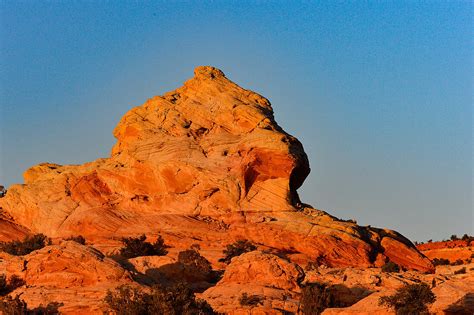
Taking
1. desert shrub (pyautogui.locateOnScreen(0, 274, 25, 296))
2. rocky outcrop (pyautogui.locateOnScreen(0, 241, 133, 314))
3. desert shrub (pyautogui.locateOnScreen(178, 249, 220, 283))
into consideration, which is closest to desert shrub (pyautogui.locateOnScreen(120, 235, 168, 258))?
desert shrub (pyautogui.locateOnScreen(178, 249, 220, 283))

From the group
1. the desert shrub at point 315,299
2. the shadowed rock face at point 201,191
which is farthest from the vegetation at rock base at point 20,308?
the shadowed rock face at point 201,191

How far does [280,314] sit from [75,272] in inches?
387

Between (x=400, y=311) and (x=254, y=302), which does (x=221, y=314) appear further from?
(x=400, y=311)

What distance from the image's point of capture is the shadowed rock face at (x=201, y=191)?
193ft

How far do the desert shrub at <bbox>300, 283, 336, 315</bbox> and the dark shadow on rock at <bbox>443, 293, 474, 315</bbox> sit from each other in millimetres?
5223

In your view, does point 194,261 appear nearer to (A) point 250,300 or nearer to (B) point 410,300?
(A) point 250,300

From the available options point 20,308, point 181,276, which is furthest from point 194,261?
point 20,308

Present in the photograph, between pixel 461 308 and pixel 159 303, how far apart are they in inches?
468

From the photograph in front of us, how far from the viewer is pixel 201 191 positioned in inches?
2453

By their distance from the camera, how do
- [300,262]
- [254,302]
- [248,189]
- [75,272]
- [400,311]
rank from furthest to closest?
[248,189]
[300,262]
[75,272]
[254,302]
[400,311]

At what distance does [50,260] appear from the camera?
149 ft

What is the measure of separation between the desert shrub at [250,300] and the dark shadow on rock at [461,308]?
7.65 meters

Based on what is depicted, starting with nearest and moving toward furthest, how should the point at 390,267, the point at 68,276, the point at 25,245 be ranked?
the point at 68,276
the point at 390,267
the point at 25,245

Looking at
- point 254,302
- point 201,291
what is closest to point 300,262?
point 201,291
